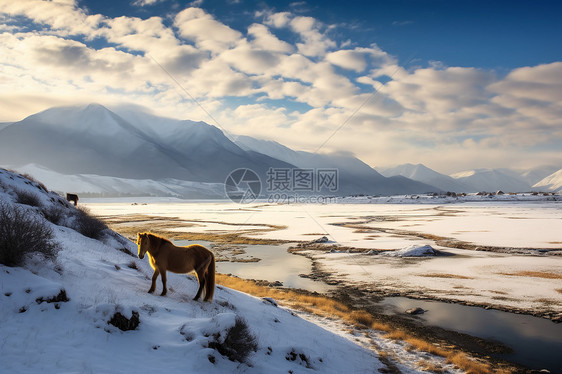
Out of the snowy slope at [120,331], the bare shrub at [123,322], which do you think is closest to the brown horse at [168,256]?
the snowy slope at [120,331]

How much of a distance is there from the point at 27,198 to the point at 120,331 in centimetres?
1161

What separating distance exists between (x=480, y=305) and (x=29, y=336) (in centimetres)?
1821

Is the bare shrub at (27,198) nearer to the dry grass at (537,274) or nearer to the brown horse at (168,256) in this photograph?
the brown horse at (168,256)

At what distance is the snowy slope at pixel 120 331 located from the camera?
5277 mm

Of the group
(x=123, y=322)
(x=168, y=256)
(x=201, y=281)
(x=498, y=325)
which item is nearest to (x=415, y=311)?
(x=498, y=325)

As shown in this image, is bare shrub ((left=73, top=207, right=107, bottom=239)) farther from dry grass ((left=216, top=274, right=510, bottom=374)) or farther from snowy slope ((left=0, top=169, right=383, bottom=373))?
dry grass ((left=216, top=274, right=510, bottom=374))

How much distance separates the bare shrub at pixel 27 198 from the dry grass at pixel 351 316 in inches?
415

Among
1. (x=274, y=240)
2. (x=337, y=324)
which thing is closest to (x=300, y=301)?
(x=337, y=324)

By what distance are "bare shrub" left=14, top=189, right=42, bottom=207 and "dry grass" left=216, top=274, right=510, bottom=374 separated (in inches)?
415

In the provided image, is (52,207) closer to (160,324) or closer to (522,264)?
(160,324)

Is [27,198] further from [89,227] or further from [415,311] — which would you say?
[415,311]

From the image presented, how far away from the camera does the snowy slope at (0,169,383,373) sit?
5.28m

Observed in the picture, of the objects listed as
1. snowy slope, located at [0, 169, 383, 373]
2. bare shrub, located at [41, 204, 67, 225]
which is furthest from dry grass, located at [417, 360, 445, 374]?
bare shrub, located at [41, 204, 67, 225]

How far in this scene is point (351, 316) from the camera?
47.9 feet
